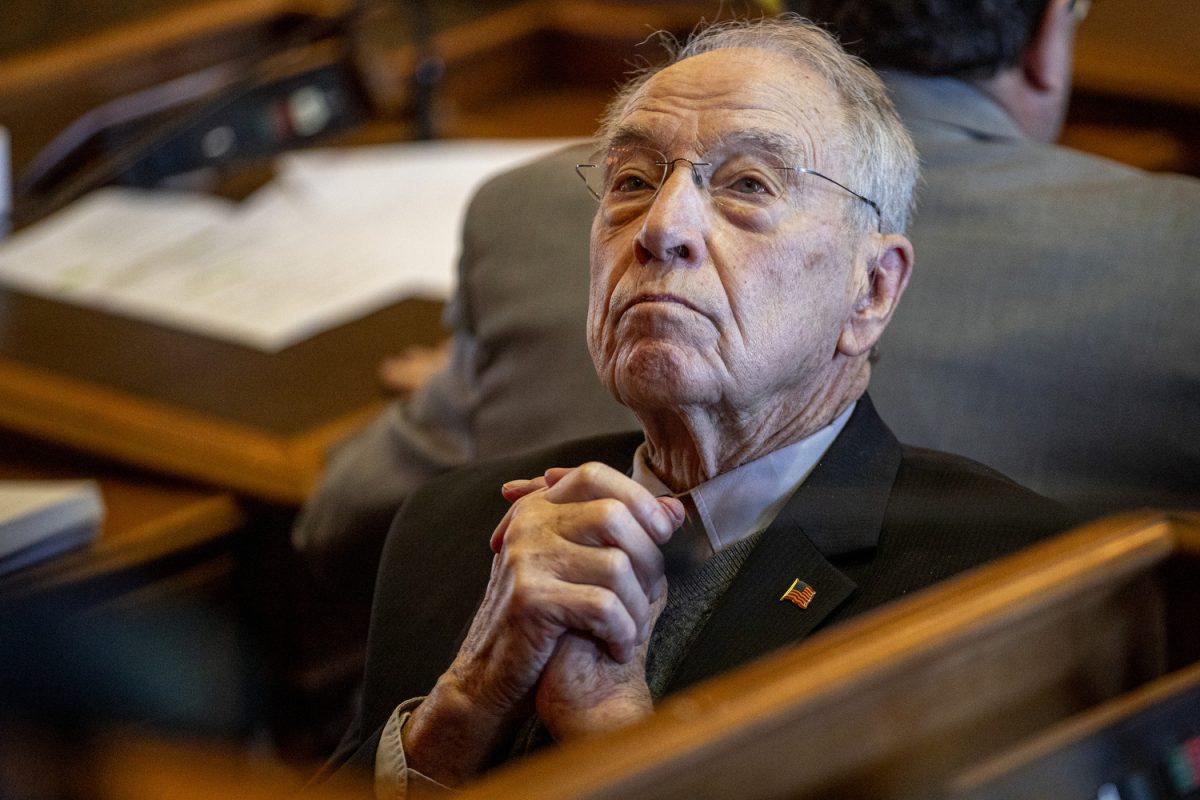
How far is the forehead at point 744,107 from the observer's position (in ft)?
2.55

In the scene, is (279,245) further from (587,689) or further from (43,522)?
(587,689)

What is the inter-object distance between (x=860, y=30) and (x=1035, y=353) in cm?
25

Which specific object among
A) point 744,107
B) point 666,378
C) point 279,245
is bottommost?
point 279,245

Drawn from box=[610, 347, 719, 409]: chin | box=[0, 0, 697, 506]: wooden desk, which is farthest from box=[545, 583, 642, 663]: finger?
box=[0, 0, 697, 506]: wooden desk

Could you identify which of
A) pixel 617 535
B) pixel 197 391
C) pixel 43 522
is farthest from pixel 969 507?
pixel 197 391

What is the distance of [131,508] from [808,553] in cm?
94

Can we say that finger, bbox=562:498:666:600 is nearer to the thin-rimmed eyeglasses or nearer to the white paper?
the thin-rimmed eyeglasses

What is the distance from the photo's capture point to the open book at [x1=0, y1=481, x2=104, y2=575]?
41.6 inches

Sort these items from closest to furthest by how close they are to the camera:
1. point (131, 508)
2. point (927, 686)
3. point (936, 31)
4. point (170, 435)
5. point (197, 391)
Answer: point (927, 686)
point (936, 31)
point (131, 508)
point (170, 435)
point (197, 391)

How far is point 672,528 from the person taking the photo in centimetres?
73

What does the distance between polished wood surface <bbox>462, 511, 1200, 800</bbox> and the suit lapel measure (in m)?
0.09

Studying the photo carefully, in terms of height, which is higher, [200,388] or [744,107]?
[744,107]

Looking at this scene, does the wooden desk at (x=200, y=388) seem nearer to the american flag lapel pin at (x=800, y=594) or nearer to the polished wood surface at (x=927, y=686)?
the american flag lapel pin at (x=800, y=594)

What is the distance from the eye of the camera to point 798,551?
2.50 ft
